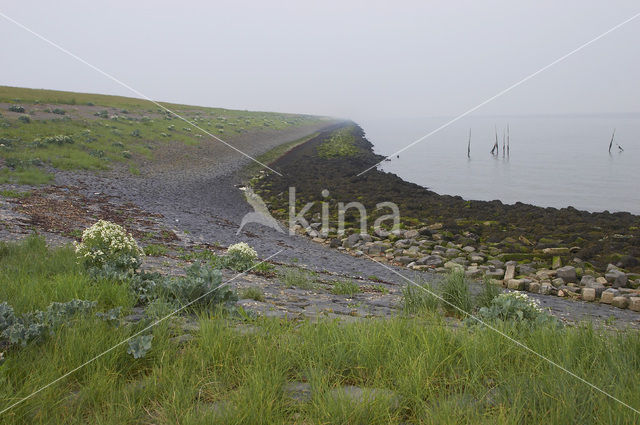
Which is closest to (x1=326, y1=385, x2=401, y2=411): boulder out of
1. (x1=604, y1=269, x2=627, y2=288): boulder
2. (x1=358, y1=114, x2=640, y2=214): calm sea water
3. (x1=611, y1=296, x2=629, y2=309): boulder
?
(x1=611, y1=296, x2=629, y2=309): boulder

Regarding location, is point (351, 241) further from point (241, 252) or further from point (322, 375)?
point (322, 375)

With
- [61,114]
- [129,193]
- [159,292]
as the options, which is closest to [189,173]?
[129,193]

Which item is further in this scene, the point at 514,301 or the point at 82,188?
the point at 82,188

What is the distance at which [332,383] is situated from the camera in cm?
366

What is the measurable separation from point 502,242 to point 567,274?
4.07m

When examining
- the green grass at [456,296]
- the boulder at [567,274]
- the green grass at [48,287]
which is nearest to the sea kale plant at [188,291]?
the green grass at [48,287]

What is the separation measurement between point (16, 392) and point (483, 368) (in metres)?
3.73

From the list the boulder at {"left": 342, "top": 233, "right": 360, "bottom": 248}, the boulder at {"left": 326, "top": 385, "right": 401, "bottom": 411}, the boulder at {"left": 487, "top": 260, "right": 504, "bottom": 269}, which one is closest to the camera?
the boulder at {"left": 326, "top": 385, "right": 401, "bottom": 411}

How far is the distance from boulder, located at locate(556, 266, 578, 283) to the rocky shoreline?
0.03 metres

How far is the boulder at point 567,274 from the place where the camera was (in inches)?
509

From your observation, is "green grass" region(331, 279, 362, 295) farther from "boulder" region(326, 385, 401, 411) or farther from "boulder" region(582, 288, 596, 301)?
"boulder" region(582, 288, 596, 301)

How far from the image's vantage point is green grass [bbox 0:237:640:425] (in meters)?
3.08

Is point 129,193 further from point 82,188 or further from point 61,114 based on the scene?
point 61,114

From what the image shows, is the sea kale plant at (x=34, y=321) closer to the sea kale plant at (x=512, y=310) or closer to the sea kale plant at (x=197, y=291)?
the sea kale plant at (x=197, y=291)
